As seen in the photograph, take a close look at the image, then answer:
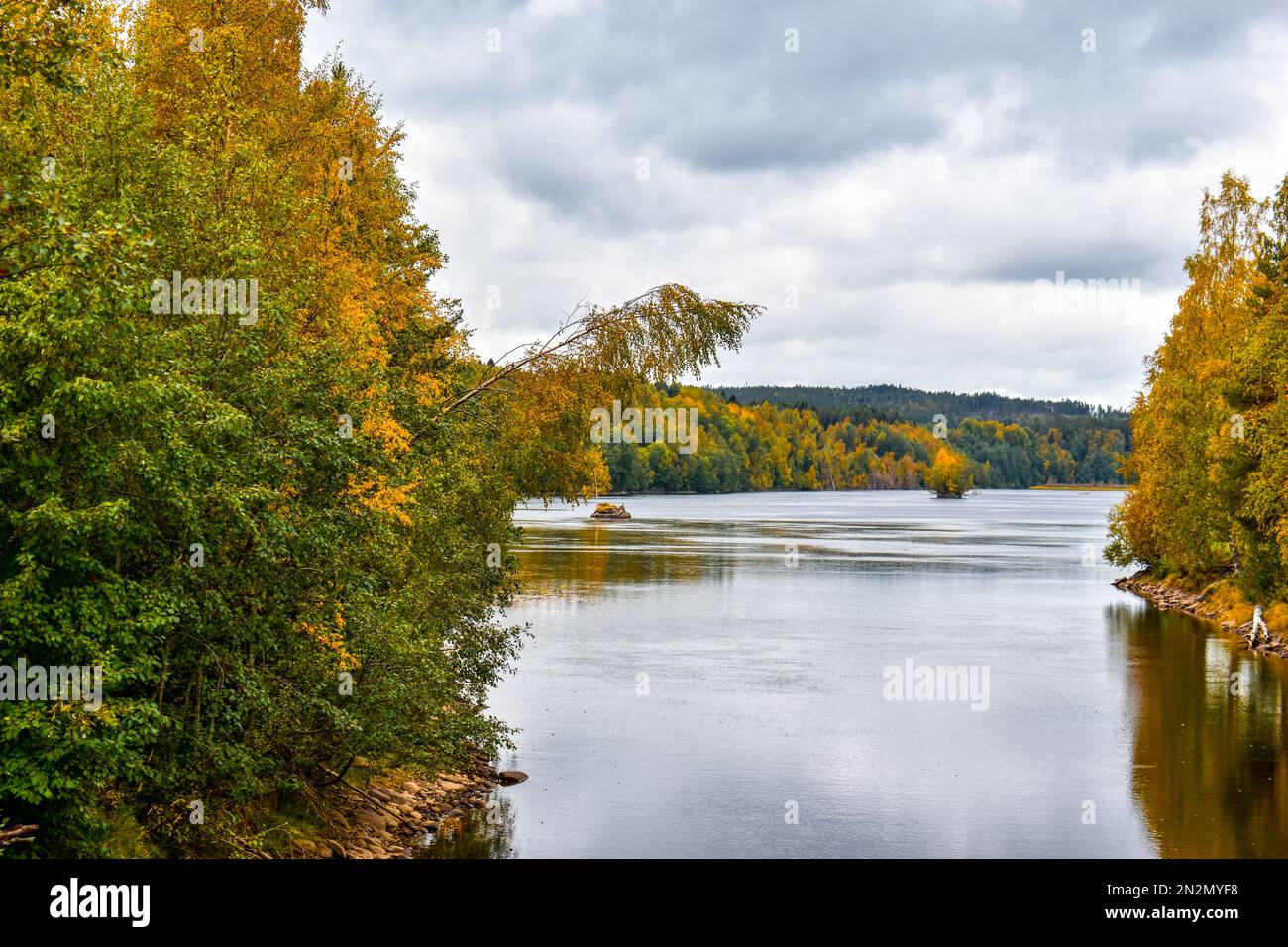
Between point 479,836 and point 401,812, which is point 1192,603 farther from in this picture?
point 401,812

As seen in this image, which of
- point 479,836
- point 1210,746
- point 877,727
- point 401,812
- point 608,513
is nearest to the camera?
point 479,836

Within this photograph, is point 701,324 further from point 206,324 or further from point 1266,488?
point 1266,488

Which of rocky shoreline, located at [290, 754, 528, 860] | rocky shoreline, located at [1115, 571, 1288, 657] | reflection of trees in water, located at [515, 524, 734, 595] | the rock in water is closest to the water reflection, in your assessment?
rocky shoreline, located at [290, 754, 528, 860]

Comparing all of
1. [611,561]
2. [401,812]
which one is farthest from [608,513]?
[401,812]

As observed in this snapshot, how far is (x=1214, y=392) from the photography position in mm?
49812

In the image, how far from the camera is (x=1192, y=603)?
58.2 m

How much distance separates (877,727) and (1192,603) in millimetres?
31754

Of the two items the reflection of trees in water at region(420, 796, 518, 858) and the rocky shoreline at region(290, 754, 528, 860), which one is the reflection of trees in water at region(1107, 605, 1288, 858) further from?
the rocky shoreline at region(290, 754, 528, 860)

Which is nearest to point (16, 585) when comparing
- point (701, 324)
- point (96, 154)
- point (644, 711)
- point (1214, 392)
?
point (96, 154)

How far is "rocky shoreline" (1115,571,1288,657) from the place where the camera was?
4488 centimetres

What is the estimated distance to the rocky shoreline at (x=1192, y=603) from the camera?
44.9 m
